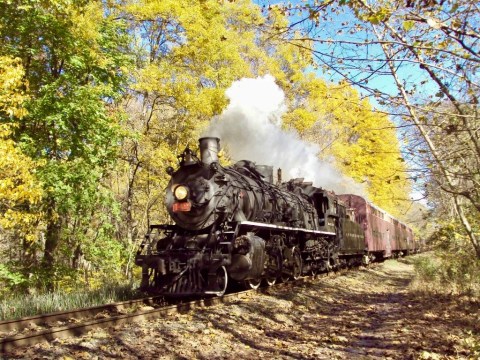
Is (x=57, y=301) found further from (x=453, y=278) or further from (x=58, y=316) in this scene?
(x=453, y=278)

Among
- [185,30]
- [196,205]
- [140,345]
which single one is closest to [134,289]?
[196,205]

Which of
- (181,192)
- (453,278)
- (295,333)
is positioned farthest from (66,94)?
(453,278)

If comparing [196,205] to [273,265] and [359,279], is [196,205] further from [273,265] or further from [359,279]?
[359,279]

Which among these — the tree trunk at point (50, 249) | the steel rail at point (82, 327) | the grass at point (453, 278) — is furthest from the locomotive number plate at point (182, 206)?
the grass at point (453, 278)

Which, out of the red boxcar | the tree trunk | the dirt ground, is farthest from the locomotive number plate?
the red boxcar

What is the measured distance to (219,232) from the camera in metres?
9.67

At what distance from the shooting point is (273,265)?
11766mm

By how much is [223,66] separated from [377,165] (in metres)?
14.3

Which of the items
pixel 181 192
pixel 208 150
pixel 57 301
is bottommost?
pixel 57 301

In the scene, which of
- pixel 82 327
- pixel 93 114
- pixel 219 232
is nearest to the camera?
pixel 82 327

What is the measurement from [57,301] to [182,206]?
3199 mm

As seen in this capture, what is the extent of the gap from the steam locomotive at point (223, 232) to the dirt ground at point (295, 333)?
2.69 feet

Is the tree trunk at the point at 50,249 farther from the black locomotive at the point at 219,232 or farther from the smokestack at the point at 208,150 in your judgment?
the smokestack at the point at 208,150

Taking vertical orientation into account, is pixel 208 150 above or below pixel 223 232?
above
